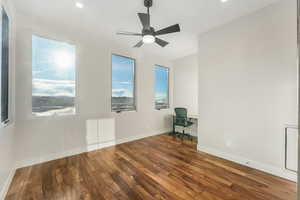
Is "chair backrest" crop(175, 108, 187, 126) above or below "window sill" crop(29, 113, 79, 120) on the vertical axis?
below

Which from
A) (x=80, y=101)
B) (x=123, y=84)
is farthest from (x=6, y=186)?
(x=123, y=84)

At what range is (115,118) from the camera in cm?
362

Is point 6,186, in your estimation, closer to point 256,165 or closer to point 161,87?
point 256,165

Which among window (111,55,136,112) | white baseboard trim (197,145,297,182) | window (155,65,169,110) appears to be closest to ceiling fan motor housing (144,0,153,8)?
window (111,55,136,112)

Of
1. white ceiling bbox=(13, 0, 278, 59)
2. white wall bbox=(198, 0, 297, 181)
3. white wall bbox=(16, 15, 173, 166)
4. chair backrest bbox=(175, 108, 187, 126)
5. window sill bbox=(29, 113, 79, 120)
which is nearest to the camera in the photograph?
white wall bbox=(198, 0, 297, 181)

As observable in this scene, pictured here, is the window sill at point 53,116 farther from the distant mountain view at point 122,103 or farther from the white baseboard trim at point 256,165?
the white baseboard trim at point 256,165

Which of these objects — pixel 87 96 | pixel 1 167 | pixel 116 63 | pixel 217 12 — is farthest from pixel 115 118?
pixel 217 12

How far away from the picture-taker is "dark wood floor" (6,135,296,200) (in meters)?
1.71

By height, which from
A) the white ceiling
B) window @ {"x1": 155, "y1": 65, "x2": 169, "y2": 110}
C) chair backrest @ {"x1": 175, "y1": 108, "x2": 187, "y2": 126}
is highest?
the white ceiling

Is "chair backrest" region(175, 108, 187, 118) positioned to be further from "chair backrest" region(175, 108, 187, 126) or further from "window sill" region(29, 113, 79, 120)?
"window sill" region(29, 113, 79, 120)

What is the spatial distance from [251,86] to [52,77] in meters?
4.03

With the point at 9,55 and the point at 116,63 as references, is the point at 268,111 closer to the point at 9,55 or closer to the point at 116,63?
the point at 116,63

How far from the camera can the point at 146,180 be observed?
6.61 feet

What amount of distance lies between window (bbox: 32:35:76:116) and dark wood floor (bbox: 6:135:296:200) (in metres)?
1.14
